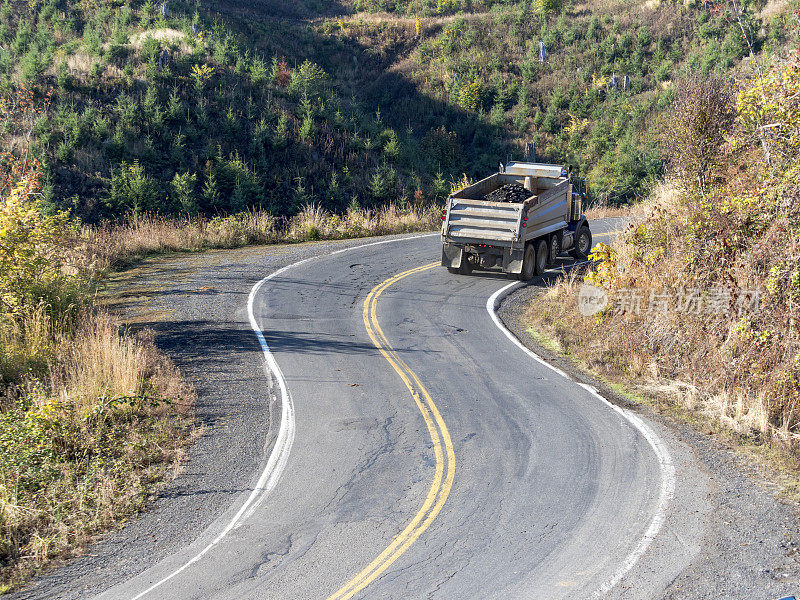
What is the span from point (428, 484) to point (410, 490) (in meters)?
0.27

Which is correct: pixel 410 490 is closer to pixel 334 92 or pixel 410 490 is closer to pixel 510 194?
pixel 510 194

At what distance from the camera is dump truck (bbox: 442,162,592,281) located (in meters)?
18.9

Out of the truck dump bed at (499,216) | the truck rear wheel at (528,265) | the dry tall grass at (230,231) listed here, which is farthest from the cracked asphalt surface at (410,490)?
the dry tall grass at (230,231)

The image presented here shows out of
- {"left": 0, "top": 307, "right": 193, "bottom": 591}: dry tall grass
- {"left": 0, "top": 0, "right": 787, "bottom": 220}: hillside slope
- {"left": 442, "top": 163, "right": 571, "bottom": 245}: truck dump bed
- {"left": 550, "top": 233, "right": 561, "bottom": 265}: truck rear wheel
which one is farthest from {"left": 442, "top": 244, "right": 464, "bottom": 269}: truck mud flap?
{"left": 0, "top": 0, "right": 787, "bottom": 220}: hillside slope

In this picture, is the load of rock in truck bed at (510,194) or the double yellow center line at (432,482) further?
the load of rock in truck bed at (510,194)

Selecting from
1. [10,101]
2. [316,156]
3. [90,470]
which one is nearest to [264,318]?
[90,470]

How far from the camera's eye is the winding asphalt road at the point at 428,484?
6762mm

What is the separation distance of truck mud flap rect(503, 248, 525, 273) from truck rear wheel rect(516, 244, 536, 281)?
127mm

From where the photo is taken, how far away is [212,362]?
13305 mm

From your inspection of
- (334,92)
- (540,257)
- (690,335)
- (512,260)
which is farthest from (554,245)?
(334,92)

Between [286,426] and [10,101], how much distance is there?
2862 cm

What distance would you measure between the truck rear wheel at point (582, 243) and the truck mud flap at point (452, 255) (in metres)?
4.36

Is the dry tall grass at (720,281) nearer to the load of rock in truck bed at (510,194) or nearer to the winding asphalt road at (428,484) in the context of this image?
the winding asphalt road at (428,484)

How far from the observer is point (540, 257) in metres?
20.3
